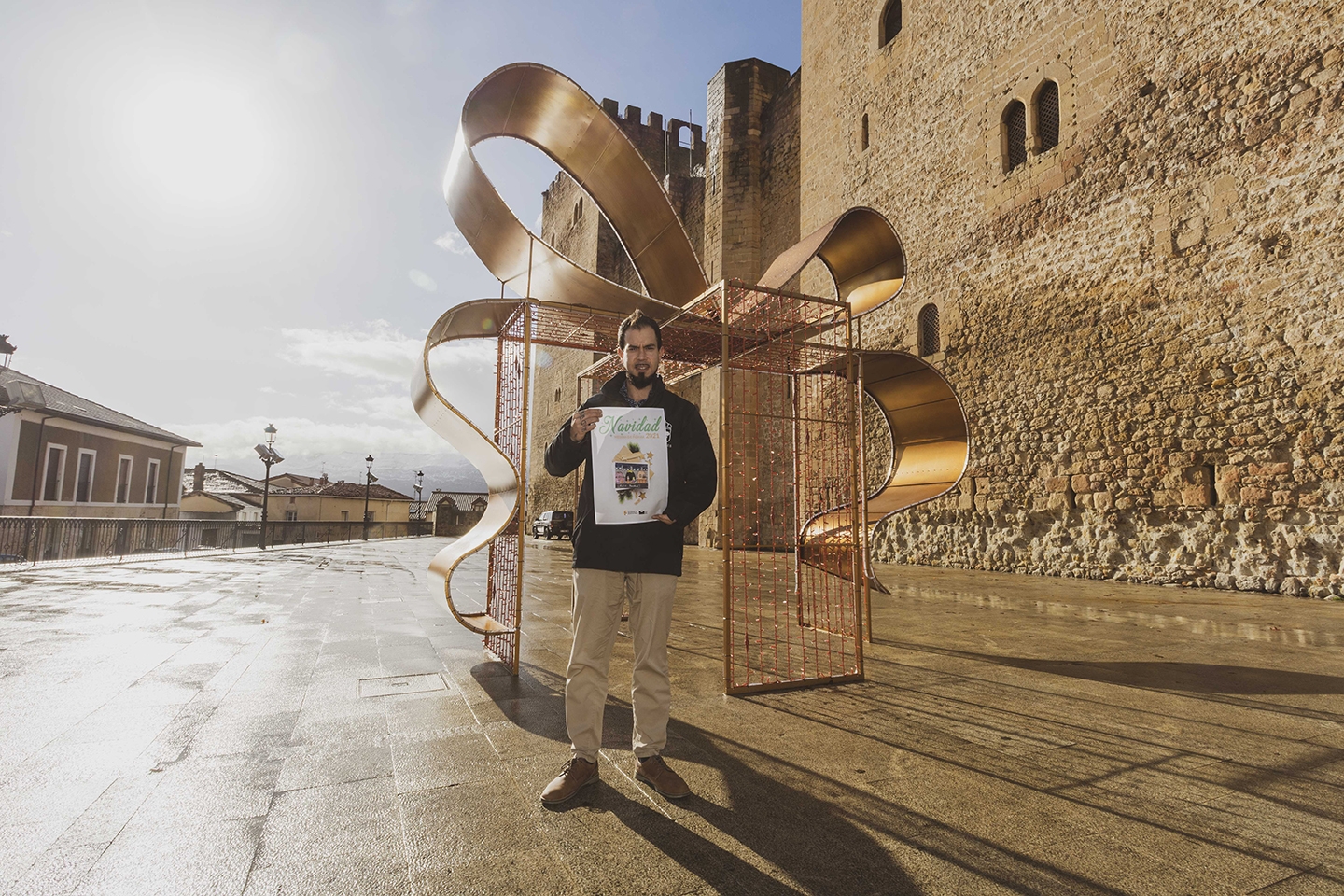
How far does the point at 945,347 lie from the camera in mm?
13055

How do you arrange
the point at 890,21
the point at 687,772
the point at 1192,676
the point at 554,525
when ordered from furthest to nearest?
the point at 554,525
the point at 890,21
the point at 1192,676
the point at 687,772

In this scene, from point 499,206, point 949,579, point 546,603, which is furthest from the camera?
point 949,579

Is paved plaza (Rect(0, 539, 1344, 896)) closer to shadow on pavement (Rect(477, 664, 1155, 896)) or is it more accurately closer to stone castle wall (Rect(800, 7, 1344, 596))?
shadow on pavement (Rect(477, 664, 1155, 896))

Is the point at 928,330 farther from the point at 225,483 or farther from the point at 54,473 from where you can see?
the point at 225,483

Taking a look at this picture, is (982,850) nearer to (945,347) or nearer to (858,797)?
(858,797)

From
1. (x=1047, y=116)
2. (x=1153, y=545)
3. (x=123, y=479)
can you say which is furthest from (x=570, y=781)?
(x=123, y=479)

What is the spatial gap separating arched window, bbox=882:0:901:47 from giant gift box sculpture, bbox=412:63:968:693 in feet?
41.5

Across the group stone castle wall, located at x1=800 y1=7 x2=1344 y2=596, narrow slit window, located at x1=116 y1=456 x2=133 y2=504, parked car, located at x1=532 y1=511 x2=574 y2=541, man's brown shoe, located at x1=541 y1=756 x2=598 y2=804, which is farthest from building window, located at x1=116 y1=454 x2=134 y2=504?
man's brown shoe, located at x1=541 y1=756 x2=598 y2=804

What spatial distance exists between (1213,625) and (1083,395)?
17.3 feet

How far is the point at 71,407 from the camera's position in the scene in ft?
86.9

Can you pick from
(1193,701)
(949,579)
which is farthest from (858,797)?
(949,579)

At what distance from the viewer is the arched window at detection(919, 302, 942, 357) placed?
1356 cm

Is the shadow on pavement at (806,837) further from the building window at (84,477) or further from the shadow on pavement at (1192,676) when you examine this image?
the building window at (84,477)

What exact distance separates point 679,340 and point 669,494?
9.38 ft
